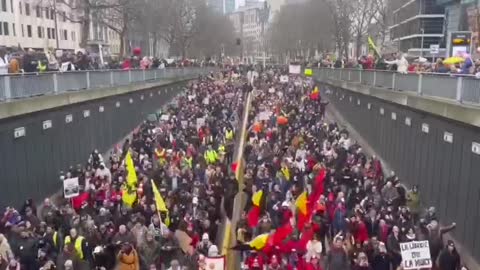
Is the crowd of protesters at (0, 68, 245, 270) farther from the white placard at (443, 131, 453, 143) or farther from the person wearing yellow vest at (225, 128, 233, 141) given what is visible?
the white placard at (443, 131, 453, 143)

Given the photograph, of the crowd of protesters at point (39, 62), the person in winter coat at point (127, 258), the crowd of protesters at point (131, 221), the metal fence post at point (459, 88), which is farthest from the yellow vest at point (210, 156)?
the person in winter coat at point (127, 258)

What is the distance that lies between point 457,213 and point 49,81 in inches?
515

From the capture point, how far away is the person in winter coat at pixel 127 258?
37.7ft

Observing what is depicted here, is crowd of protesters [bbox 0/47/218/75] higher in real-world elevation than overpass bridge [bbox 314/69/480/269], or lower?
higher

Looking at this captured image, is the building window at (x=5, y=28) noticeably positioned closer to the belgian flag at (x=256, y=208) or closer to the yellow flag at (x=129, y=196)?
the yellow flag at (x=129, y=196)

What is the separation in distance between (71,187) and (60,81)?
7021mm

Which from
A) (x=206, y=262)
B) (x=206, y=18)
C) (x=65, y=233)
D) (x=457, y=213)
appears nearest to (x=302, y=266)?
(x=206, y=262)

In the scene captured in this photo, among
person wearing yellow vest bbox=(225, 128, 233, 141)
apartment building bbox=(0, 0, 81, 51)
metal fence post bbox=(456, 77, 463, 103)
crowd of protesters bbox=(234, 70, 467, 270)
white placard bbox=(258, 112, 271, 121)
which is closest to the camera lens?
crowd of protesters bbox=(234, 70, 467, 270)

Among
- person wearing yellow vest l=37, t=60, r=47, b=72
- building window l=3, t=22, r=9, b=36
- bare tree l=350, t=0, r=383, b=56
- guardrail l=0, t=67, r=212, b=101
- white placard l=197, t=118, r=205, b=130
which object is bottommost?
white placard l=197, t=118, r=205, b=130

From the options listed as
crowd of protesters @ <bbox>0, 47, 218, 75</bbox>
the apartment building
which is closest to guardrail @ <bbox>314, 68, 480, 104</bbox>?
crowd of protesters @ <bbox>0, 47, 218, 75</bbox>

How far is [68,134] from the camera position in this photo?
73.8 feet

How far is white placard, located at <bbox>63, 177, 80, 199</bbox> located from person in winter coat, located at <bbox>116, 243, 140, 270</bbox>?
14.1ft

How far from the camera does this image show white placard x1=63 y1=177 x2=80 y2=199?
604 inches

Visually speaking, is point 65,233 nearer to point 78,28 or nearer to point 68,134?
point 68,134
